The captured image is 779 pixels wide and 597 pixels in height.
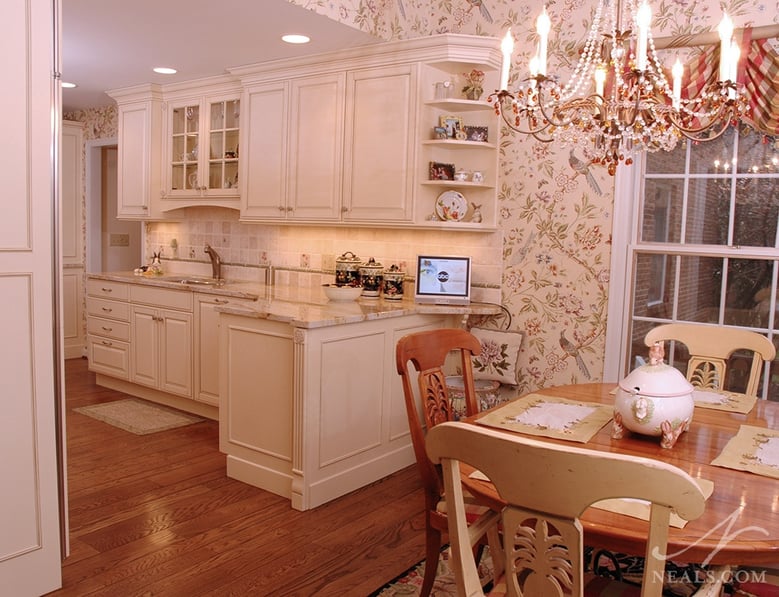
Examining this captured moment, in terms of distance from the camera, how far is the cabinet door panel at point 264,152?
14.8 ft

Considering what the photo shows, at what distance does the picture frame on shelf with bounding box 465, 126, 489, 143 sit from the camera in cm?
385

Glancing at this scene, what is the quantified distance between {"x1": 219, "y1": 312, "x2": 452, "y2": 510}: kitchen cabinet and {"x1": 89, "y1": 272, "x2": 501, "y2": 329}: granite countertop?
0.05 meters

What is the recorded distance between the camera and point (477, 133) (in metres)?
3.86

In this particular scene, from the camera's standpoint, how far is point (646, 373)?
188 cm

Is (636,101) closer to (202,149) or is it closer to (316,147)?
(316,147)

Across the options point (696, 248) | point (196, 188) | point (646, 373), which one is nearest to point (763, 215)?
point (696, 248)

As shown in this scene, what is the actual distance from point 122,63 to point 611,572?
4351mm

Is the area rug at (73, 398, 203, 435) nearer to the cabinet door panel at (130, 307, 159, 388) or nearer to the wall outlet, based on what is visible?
the cabinet door panel at (130, 307, 159, 388)

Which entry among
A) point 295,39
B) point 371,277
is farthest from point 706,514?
point 295,39

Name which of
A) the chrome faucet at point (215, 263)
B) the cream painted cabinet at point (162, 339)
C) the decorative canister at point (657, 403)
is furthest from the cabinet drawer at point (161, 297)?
the decorative canister at point (657, 403)

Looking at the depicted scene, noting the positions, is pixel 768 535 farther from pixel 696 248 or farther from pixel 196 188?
pixel 196 188

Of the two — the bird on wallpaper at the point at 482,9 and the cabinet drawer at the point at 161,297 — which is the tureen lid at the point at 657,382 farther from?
the cabinet drawer at the point at 161,297

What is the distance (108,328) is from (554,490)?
16.1ft

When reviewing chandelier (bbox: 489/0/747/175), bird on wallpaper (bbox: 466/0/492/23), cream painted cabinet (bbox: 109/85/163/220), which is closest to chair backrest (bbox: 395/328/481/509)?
chandelier (bbox: 489/0/747/175)
